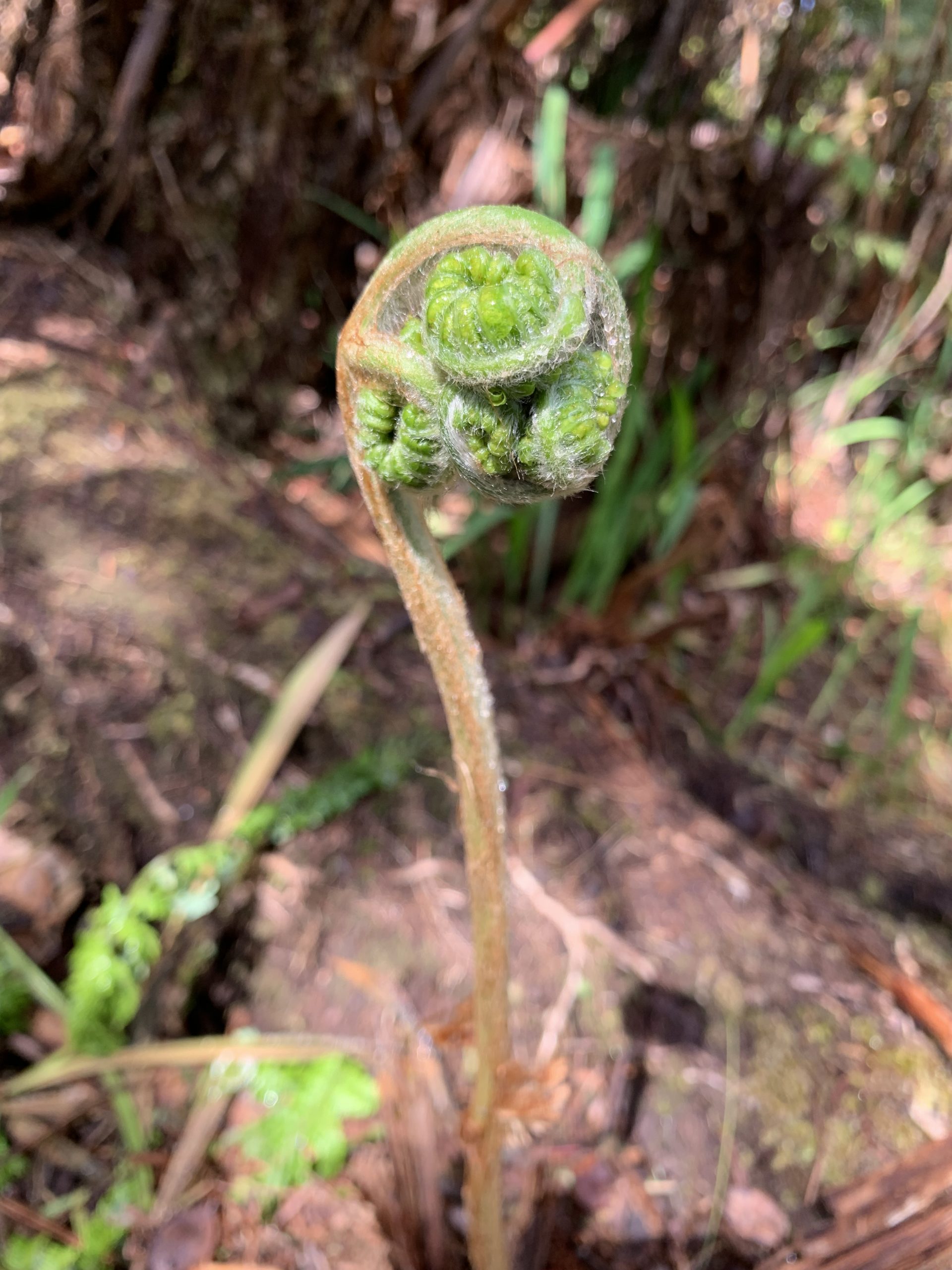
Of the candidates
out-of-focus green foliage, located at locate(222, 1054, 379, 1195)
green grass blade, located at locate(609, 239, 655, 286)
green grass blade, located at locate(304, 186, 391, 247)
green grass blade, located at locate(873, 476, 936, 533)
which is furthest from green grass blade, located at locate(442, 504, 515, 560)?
green grass blade, located at locate(873, 476, 936, 533)

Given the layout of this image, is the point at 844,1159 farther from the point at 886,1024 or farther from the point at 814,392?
the point at 814,392

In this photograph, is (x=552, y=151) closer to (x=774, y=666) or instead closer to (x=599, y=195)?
(x=599, y=195)

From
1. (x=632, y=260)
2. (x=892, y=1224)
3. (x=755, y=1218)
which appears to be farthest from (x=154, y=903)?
(x=632, y=260)

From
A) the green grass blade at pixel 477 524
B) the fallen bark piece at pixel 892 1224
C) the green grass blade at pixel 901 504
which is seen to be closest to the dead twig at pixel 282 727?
the green grass blade at pixel 477 524

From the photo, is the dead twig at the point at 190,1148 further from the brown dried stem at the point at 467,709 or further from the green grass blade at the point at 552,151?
the green grass blade at the point at 552,151

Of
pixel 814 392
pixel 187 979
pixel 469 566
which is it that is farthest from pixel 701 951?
pixel 814 392
